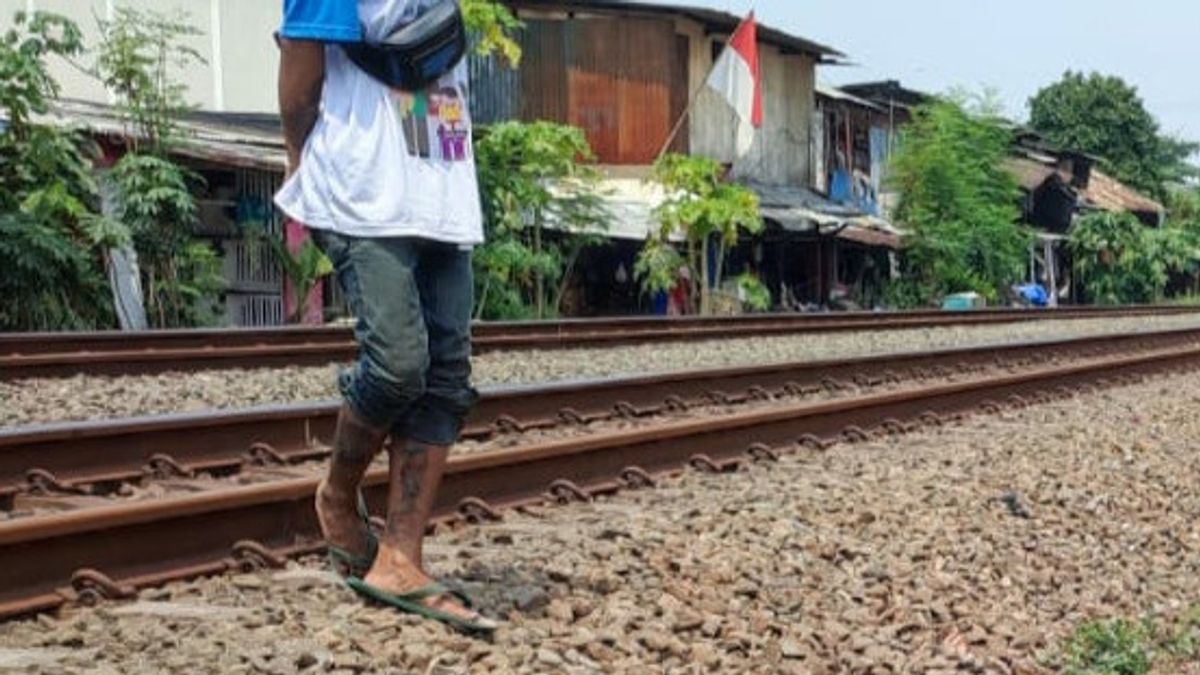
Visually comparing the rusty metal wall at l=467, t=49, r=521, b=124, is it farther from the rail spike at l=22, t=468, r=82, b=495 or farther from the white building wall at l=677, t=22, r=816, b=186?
the rail spike at l=22, t=468, r=82, b=495

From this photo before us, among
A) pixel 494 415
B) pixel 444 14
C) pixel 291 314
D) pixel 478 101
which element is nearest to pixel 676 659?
pixel 444 14

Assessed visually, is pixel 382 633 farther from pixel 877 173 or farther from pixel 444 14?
pixel 877 173

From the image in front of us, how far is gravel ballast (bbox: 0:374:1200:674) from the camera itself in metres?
3.42

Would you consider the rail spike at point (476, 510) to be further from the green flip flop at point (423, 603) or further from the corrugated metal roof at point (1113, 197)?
the corrugated metal roof at point (1113, 197)

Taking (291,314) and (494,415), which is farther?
(291,314)

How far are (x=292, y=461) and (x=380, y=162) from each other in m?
2.93

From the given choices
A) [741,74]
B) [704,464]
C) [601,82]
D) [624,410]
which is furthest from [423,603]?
[741,74]

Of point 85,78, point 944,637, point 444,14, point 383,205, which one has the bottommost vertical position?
point 944,637

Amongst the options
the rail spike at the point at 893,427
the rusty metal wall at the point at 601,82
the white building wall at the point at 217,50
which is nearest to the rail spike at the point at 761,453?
the rail spike at the point at 893,427

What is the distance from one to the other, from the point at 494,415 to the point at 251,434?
5.21 ft

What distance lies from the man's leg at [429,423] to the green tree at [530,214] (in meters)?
16.5

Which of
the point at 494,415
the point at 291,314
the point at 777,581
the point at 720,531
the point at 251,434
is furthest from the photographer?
the point at 291,314

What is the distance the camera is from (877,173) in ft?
127

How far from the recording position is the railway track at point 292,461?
3.88 metres
